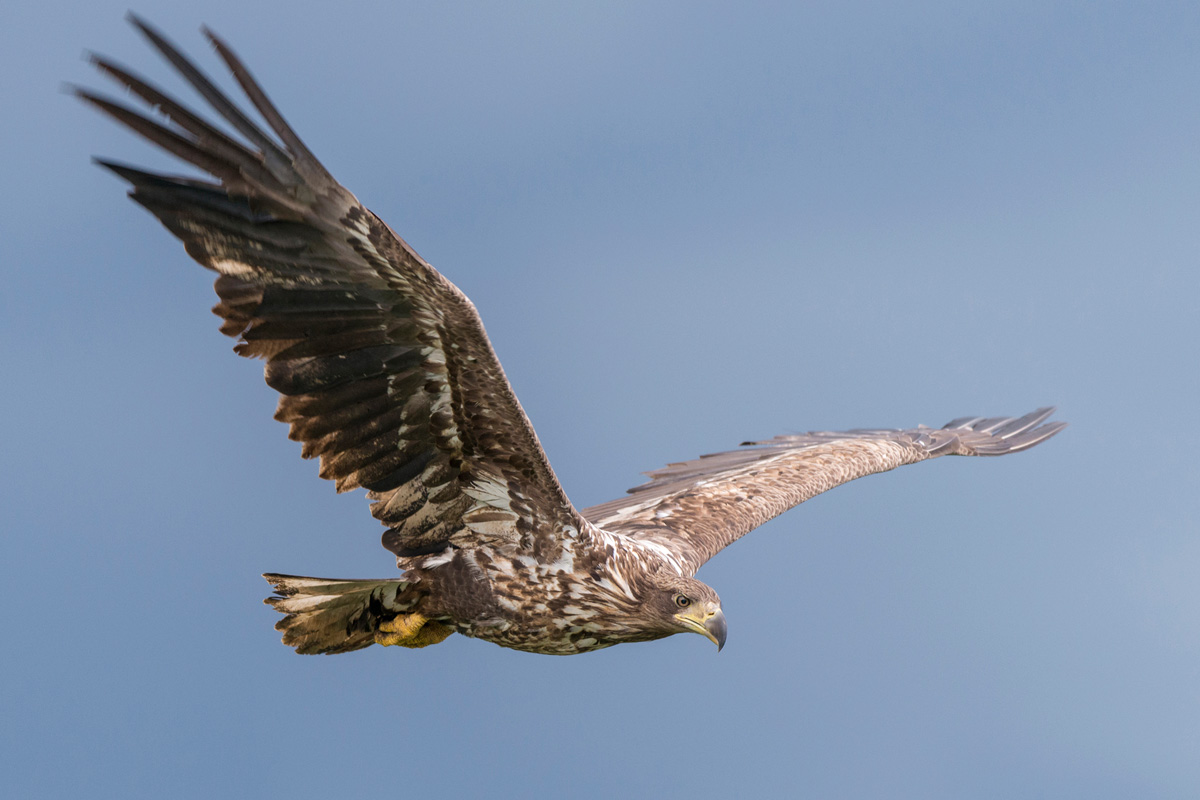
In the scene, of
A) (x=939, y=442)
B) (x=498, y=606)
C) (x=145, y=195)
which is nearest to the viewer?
(x=145, y=195)

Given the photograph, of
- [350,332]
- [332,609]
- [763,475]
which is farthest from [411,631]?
[763,475]

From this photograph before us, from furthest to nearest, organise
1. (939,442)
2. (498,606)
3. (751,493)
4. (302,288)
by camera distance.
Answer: (939,442) < (751,493) < (498,606) < (302,288)

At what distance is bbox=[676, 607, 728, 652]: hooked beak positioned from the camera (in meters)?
6.83

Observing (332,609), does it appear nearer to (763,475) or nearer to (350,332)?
(350,332)

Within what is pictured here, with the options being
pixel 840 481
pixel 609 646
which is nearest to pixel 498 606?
pixel 609 646

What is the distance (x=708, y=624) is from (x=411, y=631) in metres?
1.82

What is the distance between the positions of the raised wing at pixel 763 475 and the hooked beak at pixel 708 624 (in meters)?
0.98

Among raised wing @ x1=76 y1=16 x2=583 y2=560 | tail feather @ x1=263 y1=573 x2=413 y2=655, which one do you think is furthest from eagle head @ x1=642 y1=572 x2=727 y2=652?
tail feather @ x1=263 y1=573 x2=413 y2=655

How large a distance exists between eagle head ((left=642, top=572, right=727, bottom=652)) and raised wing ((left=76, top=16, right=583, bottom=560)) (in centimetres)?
59

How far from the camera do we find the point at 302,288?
6.26 metres

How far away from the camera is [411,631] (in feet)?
24.6

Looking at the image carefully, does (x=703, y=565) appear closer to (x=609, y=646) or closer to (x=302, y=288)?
(x=609, y=646)

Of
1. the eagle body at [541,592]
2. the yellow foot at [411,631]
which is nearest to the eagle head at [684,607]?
the eagle body at [541,592]

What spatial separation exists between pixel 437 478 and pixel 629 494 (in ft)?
12.2
